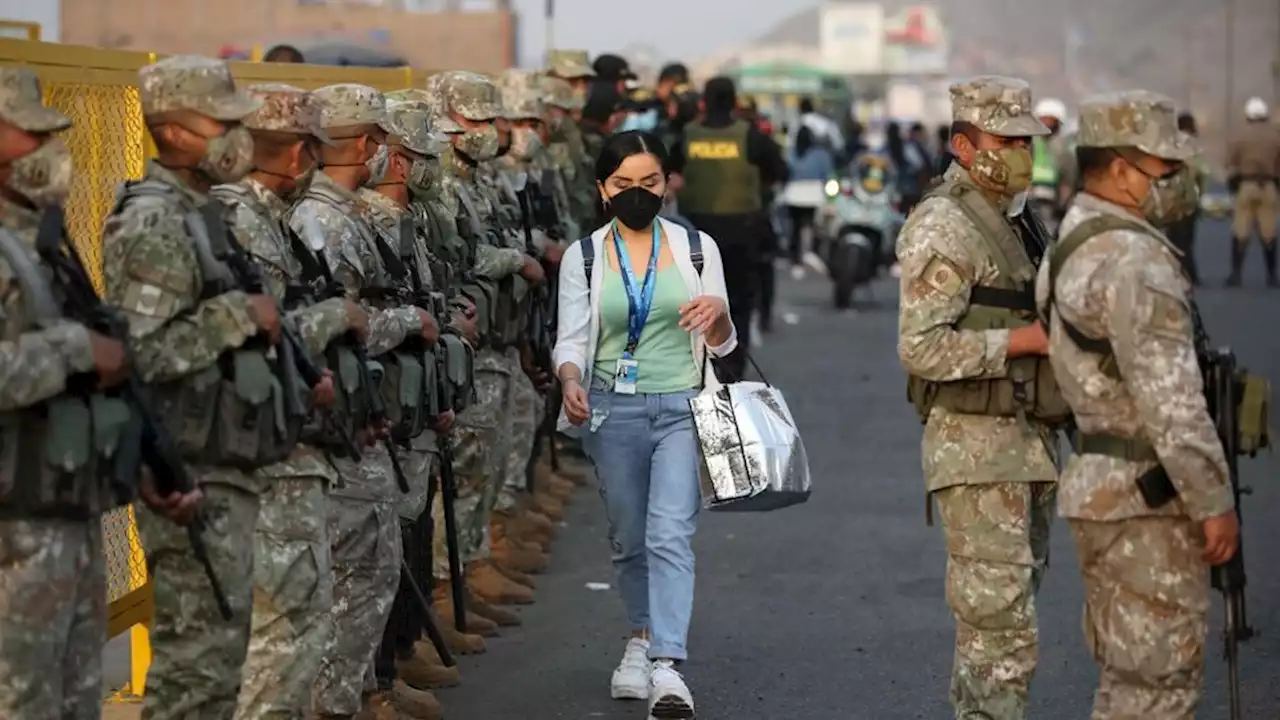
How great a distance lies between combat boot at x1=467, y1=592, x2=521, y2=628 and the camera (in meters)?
9.62

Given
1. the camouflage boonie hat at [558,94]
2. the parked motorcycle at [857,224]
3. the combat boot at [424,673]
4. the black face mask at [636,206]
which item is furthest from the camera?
the parked motorcycle at [857,224]

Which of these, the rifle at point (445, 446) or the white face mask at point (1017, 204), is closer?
the white face mask at point (1017, 204)

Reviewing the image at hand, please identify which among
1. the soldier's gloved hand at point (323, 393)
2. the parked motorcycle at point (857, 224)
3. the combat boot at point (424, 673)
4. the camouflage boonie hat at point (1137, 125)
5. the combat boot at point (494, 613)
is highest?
the camouflage boonie hat at point (1137, 125)

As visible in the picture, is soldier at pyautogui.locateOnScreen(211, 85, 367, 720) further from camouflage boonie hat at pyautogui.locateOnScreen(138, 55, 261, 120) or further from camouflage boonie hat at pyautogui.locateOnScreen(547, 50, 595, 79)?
camouflage boonie hat at pyautogui.locateOnScreen(547, 50, 595, 79)

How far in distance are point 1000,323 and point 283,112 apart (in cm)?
196

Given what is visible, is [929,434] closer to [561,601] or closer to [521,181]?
[561,601]

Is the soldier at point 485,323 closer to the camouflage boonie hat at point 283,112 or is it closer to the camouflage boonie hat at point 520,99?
the camouflage boonie hat at point 520,99

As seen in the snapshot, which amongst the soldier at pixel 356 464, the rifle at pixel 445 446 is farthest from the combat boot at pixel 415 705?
the soldier at pixel 356 464

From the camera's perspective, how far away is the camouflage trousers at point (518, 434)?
10.3 meters

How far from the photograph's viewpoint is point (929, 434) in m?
6.84

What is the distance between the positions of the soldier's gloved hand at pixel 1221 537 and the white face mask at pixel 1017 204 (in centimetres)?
140

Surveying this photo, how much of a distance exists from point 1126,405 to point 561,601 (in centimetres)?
467

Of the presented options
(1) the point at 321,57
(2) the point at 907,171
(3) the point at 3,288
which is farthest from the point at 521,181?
(2) the point at 907,171

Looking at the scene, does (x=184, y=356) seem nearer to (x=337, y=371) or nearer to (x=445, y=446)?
(x=337, y=371)
